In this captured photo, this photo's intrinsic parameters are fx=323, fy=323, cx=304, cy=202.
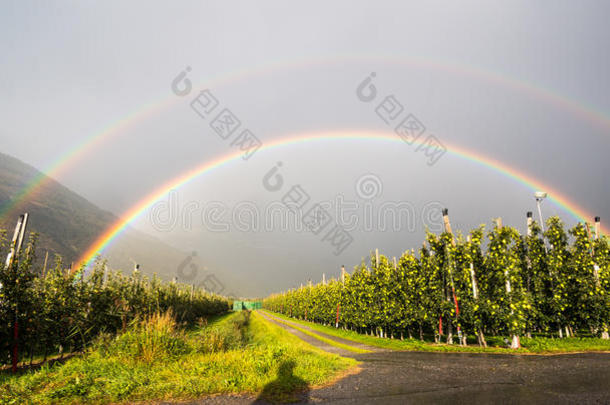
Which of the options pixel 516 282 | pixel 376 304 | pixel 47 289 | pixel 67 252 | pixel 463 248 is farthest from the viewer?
pixel 67 252

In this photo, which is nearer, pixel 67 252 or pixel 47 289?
pixel 47 289

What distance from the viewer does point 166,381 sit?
23.0ft

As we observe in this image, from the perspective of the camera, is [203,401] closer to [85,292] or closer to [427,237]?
[85,292]

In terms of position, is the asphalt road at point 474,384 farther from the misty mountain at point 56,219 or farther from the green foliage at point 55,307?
the misty mountain at point 56,219

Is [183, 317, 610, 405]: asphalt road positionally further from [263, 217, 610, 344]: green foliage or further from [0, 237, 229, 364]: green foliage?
[0, 237, 229, 364]: green foliage

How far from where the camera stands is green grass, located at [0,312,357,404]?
6.32 meters

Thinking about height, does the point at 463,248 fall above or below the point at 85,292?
above

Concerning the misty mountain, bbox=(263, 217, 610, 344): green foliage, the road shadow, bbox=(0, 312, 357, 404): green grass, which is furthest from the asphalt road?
the misty mountain

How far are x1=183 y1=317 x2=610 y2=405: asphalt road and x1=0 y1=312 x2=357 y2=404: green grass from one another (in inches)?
26.2

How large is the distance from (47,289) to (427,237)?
1726 centimetres

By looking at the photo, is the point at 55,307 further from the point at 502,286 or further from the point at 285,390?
the point at 502,286

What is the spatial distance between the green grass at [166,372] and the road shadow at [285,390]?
0.02m

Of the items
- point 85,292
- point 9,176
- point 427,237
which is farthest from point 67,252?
point 427,237

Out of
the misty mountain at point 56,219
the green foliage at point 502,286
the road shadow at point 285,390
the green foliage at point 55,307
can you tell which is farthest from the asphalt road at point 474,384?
the misty mountain at point 56,219
